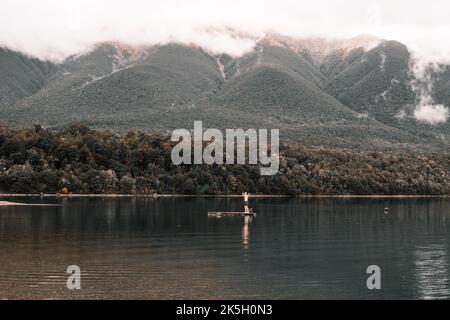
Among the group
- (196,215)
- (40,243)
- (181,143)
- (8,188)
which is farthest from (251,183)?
(40,243)

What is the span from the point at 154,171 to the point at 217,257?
117 m

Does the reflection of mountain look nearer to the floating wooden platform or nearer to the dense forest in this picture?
the floating wooden platform

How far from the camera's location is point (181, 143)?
593 feet

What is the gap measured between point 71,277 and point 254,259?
16.1 m

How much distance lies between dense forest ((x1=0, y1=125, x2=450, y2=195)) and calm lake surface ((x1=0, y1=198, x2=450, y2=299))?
63941 millimetres

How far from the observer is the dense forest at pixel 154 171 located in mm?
157125

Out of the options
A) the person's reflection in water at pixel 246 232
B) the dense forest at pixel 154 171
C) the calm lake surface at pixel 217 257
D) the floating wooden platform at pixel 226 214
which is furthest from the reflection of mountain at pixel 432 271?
the dense forest at pixel 154 171

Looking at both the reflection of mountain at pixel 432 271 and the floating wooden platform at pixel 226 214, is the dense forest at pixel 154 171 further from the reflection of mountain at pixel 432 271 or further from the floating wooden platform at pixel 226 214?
the reflection of mountain at pixel 432 271

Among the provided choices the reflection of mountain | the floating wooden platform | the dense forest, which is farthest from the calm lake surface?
the dense forest

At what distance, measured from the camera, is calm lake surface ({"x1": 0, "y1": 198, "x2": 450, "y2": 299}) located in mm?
40125

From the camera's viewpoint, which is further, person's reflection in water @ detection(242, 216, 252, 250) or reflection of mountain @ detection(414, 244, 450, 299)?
person's reflection in water @ detection(242, 216, 252, 250)

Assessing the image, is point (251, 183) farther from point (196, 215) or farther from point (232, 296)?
point (232, 296)

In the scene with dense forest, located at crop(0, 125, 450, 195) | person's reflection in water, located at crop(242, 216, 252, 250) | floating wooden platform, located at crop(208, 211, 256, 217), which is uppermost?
dense forest, located at crop(0, 125, 450, 195)
